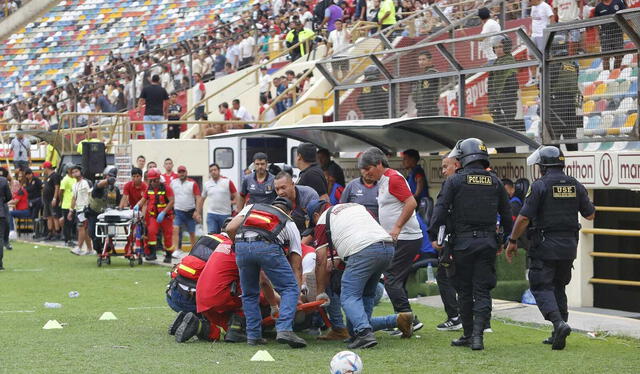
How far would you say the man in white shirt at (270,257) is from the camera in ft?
32.1

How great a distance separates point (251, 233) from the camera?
984cm

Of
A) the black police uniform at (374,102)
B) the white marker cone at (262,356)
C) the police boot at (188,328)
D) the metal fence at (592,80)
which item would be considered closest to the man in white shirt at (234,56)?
the black police uniform at (374,102)

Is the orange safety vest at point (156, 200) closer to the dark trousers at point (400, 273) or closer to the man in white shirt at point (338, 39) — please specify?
the man in white shirt at point (338, 39)

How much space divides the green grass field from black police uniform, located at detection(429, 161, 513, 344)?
55 centimetres

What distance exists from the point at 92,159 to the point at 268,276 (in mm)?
14965

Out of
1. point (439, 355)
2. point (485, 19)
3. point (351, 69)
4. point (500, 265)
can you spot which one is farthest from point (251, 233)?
point (485, 19)

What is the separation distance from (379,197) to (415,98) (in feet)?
21.9

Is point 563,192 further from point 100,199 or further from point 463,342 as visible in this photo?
point 100,199

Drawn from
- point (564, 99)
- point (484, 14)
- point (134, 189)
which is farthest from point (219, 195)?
point (564, 99)

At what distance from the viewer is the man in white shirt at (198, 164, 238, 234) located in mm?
19734

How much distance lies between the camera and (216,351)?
987 centimetres

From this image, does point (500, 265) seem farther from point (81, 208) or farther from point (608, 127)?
point (81, 208)

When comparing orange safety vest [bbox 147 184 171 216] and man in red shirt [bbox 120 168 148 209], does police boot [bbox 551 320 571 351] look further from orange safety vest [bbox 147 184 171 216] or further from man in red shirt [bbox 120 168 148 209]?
man in red shirt [bbox 120 168 148 209]

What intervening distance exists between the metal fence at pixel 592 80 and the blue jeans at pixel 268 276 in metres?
5.25
